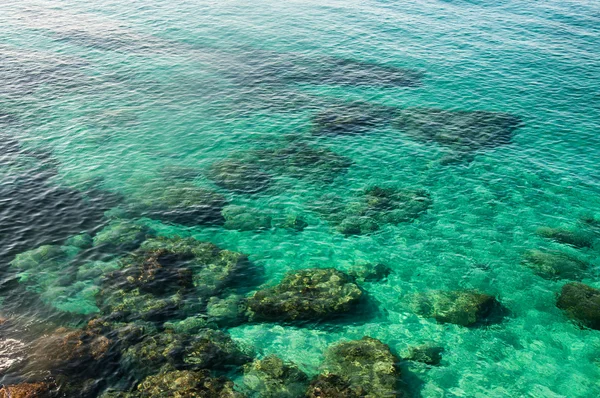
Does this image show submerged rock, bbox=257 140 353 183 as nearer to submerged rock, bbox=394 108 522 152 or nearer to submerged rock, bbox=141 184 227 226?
submerged rock, bbox=141 184 227 226

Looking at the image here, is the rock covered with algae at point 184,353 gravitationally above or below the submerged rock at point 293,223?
below

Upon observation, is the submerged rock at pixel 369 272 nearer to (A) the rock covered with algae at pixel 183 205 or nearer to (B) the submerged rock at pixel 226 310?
(B) the submerged rock at pixel 226 310

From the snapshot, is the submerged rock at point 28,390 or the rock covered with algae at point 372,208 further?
the rock covered with algae at point 372,208

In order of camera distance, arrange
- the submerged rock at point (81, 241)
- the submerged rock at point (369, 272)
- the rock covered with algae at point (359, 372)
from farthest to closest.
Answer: the submerged rock at point (81, 241)
the submerged rock at point (369, 272)
the rock covered with algae at point (359, 372)

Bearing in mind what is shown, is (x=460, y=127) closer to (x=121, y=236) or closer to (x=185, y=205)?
(x=185, y=205)

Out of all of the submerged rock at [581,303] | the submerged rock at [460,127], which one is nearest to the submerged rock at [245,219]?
the submerged rock at [460,127]

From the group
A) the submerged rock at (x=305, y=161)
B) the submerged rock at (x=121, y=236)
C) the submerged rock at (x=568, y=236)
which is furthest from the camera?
the submerged rock at (x=305, y=161)

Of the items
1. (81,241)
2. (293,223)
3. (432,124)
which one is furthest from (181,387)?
(432,124)
